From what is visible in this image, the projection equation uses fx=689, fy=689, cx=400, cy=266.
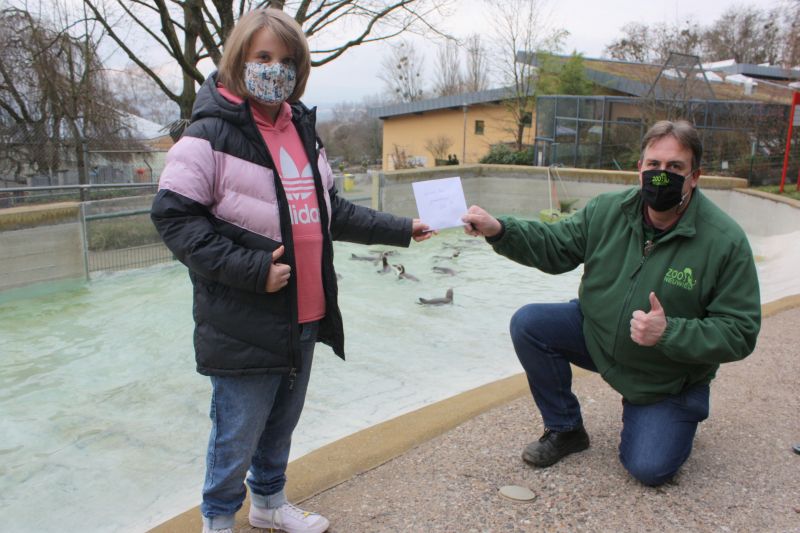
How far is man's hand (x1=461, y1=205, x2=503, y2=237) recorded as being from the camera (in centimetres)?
296

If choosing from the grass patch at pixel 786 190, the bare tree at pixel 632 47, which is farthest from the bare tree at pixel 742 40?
the grass patch at pixel 786 190

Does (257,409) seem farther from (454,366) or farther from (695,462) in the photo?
(454,366)

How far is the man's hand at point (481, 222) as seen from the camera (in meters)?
2.96

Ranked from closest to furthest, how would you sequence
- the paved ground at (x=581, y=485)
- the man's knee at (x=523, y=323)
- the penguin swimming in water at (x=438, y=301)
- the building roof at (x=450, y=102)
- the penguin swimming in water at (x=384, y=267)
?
the paved ground at (x=581, y=485) → the man's knee at (x=523, y=323) → the penguin swimming in water at (x=438, y=301) → the penguin swimming in water at (x=384, y=267) → the building roof at (x=450, y=102)

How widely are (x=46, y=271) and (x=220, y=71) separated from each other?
6.73 metres

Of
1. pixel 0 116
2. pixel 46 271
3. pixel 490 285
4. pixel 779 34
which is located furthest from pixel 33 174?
pixel 779 34

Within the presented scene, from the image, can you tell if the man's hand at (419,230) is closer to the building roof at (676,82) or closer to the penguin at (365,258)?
the penguin at (365,258)

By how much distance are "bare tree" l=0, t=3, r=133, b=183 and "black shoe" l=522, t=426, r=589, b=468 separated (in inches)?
628

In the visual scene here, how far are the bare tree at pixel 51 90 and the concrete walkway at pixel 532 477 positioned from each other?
15483mm

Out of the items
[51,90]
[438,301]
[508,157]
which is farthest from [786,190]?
[51,90]

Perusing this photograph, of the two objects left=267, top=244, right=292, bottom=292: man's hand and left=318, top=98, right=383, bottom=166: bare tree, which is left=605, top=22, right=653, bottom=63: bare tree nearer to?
left=318, top=98, right=383, bottom=166: bare tree

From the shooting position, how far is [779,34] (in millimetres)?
37031

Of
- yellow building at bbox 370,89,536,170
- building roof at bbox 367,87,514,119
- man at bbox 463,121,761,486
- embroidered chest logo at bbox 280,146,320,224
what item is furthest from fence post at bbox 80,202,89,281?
building roof at bbox 367,87,514,119

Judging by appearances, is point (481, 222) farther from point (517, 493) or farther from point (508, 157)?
point (508, 157)
